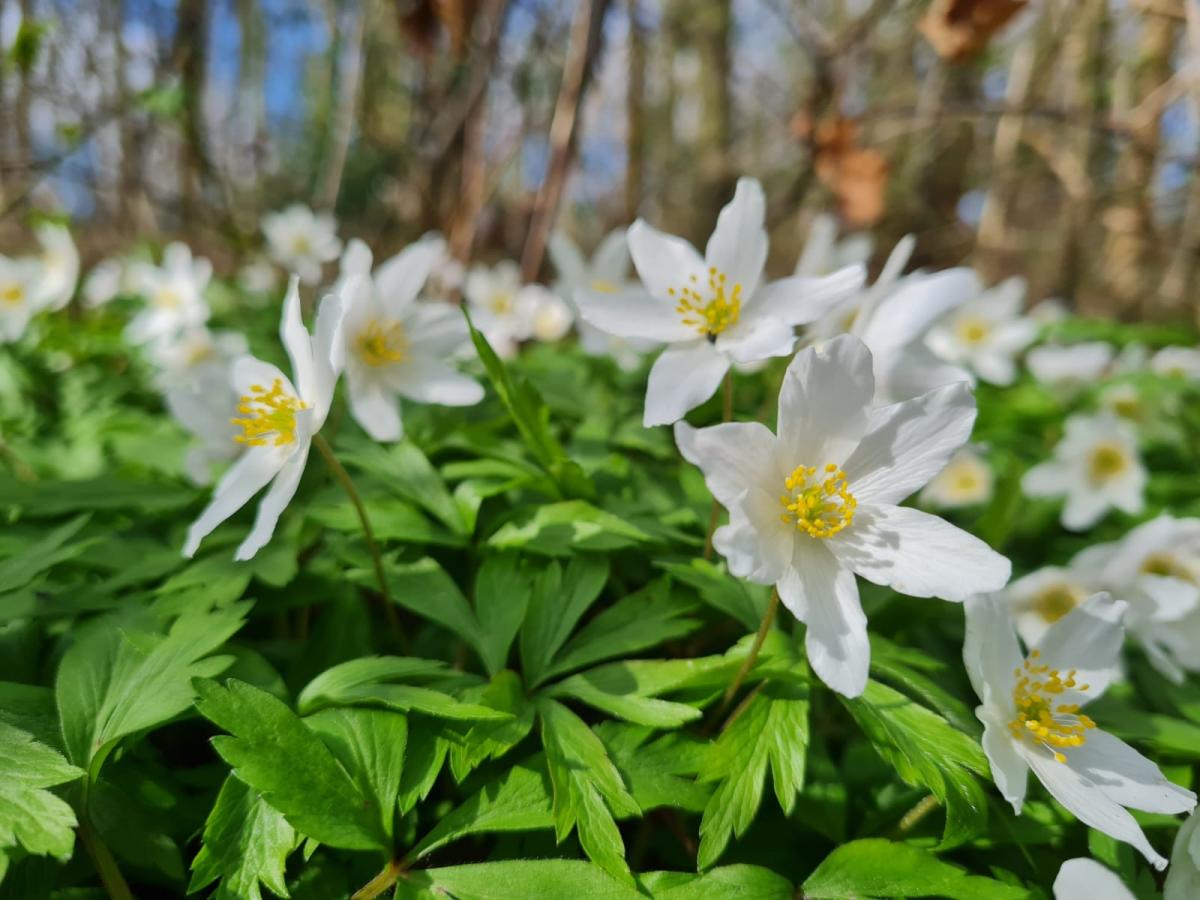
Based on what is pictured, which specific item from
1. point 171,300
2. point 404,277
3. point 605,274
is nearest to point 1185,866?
point 404,277

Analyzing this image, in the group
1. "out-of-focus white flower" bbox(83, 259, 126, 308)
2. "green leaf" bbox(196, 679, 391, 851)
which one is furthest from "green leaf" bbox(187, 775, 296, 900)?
"out-of-focus white flower" bbox(83, 259, 126, 308)

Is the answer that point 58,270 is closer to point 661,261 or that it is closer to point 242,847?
point 661,261

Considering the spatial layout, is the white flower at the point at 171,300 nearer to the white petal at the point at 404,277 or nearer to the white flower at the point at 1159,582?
the white petal at the point at 404,277

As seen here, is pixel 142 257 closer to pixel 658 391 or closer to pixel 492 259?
pixel 492 259

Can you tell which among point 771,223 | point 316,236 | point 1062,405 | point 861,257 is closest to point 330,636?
point 861,257

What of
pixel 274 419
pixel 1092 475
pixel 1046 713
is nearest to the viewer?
pixel 1046 713
